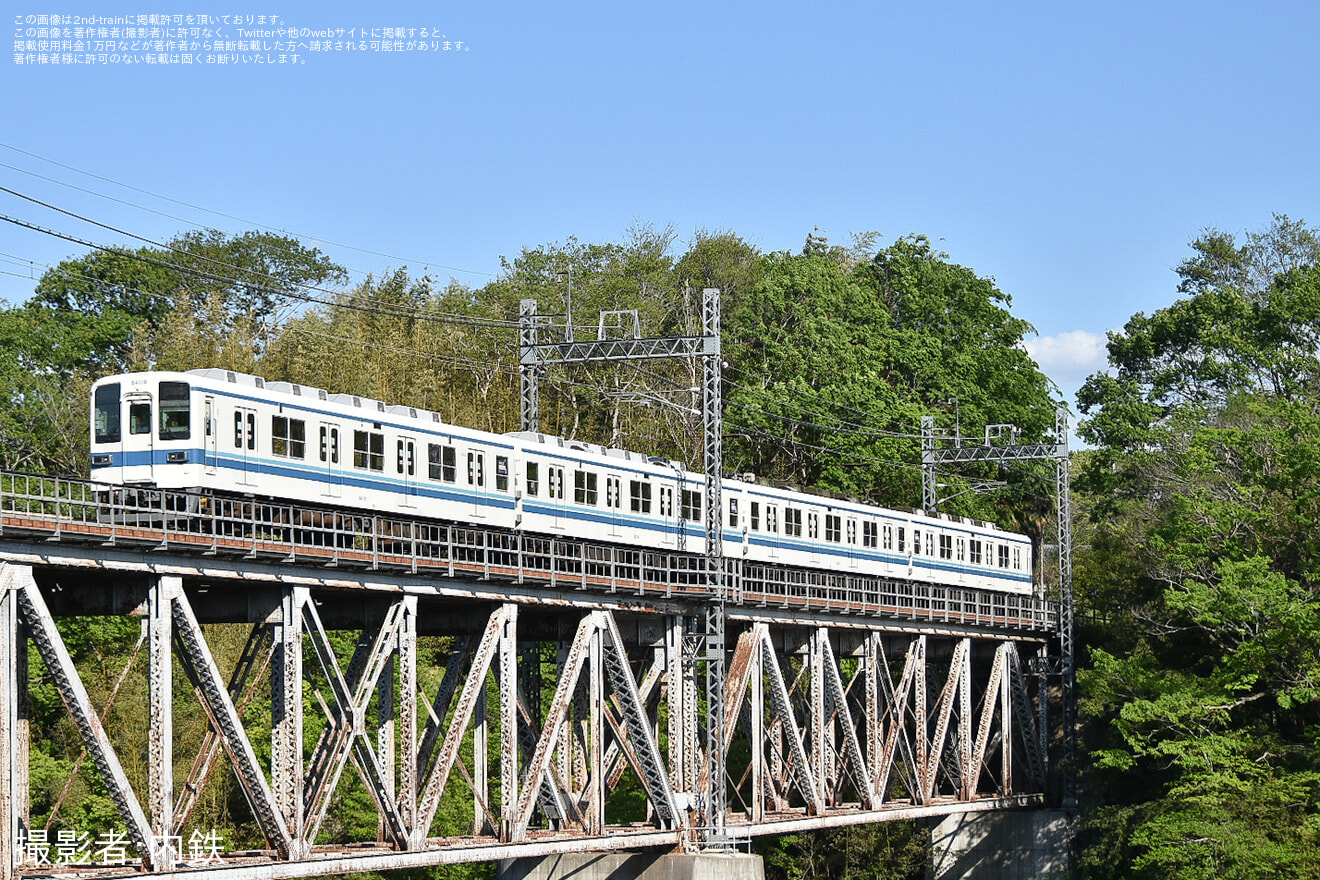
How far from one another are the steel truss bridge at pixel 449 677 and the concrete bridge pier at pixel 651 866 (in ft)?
2.27

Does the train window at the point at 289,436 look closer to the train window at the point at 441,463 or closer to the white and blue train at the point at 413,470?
the white and blue train at the point at 413,470

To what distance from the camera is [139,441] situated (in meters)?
36.5

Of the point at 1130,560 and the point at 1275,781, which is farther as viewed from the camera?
the point at 1130,560

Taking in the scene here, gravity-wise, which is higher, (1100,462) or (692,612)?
(1100,462)

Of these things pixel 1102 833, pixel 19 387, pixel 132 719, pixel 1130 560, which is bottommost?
pixel 1102 833

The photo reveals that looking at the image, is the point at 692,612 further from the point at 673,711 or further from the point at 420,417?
the point at 420,417

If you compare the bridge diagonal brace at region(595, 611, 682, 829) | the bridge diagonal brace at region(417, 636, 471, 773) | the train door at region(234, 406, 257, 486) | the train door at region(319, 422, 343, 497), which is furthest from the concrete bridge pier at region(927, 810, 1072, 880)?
the train door at region(234, 406, 257, 486)

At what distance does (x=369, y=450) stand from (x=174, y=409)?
17.4ft

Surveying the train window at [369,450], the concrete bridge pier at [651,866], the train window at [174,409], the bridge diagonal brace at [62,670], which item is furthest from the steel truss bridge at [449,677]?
the train window at [174,409]

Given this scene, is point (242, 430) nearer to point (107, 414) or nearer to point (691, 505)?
point (107, 414)

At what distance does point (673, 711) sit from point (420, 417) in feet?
34.7

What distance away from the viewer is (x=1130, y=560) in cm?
6700

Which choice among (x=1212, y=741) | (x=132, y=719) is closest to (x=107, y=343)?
(x=132, y=719)

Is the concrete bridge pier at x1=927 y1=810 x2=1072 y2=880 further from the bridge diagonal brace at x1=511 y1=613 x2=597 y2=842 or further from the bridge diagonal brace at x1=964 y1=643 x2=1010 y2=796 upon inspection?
the bridge diagonal brace at x1=511 y1=613 x2=597 y2=842
